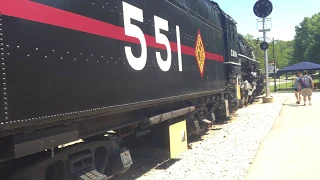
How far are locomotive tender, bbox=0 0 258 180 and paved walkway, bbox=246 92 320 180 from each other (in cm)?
180

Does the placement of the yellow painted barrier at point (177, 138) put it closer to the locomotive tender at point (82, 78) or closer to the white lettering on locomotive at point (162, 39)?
the locomotive tender at point (82, 78)

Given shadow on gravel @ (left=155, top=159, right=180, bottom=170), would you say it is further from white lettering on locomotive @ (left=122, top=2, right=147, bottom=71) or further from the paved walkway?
white lettering on locomotive @ (left=122, top=2, right=147, bottom=71)

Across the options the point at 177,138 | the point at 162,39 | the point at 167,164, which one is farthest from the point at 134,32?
the point at 167,164

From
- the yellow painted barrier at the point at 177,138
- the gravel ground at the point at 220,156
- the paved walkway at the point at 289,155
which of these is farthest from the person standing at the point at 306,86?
the yellow painted barrier at the point at 177,138

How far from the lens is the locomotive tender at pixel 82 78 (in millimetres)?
2707

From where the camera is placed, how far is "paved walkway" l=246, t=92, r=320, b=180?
5.68 meters

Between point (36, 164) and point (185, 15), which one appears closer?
point (36, 164)

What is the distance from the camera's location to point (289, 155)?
6957 millimetres

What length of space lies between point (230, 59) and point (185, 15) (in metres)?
4.64

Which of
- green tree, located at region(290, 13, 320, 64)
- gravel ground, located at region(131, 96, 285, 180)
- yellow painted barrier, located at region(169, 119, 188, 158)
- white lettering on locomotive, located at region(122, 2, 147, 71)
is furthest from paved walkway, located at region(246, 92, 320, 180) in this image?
green tree, located at region(290, 13, 320, 64)

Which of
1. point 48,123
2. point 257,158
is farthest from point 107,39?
point 257,158

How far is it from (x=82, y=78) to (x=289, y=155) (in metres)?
5.03

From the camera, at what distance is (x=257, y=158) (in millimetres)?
6801

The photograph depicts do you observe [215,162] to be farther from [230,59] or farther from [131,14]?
[230,59]
